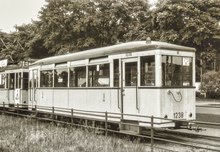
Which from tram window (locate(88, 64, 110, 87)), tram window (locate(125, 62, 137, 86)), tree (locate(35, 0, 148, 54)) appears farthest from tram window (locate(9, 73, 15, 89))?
tram window (locate(125, 62, 137, 86))

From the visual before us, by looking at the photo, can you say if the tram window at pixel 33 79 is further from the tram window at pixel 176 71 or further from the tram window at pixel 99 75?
the tram window at pixel 176 71

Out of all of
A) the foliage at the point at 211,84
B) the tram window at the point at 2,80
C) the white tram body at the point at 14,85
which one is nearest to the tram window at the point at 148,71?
the white tram body at the point at 14,85

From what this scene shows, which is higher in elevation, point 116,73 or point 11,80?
point 116,73

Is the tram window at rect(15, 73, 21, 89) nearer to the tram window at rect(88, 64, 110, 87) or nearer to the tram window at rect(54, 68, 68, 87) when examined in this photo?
the tram window at rect(54, 68, 68, 87)

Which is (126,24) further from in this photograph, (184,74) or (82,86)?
(184,74)

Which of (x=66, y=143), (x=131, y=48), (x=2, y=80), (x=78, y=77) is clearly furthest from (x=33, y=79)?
(x=66, y=143)

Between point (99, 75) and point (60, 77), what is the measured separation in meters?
3.75

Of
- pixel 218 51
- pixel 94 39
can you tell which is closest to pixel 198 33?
pixel 218 51

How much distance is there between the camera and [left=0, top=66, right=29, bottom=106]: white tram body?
2506 cm

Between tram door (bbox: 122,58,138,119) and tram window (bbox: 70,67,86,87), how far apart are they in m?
2.83

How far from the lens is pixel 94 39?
37844 millimetres

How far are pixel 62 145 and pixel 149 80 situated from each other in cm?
361

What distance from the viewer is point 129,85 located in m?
14.0

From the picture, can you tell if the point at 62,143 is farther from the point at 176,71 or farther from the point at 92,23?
the point at 92,23
